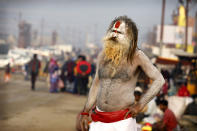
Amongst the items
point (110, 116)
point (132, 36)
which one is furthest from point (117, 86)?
point (132, 36)

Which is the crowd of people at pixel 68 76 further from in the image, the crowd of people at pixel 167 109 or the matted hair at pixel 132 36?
the matted hair at pixel 132 36

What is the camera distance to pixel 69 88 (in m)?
20.8

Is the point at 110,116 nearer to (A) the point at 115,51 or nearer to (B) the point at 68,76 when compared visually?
(A) the point at 115,51

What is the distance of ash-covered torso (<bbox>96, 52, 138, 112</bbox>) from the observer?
153 inches

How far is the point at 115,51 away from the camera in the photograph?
3.91 meters

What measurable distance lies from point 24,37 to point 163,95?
209 ft

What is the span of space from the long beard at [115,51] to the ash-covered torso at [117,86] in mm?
40

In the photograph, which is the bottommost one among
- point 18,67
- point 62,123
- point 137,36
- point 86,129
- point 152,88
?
point 18,67

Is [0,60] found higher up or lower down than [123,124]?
lower down

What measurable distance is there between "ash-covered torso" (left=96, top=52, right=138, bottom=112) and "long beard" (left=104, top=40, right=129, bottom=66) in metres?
0.04

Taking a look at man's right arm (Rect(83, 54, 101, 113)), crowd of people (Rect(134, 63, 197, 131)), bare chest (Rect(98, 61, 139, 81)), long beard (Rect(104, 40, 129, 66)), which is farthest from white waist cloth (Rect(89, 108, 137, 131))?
crowd of people (Rect(134, 63, 197, 131))

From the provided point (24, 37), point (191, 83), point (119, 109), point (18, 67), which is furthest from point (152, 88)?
point (24, 37)

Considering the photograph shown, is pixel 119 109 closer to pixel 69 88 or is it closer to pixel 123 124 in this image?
pixel 123 124

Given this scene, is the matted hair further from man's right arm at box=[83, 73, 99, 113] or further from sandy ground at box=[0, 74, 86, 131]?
sandy ground at box=[0, 74, 86, 131]
